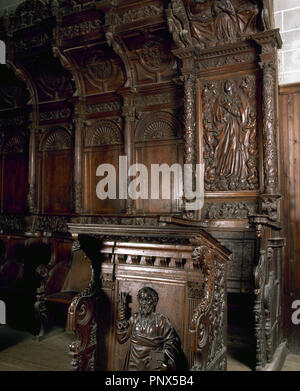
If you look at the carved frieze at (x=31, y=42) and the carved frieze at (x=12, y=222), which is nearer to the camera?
the carved frieze at (x=31, y=42)

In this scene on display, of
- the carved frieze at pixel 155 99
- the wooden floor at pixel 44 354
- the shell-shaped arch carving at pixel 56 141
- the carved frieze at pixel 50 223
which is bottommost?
the wooden floor at pixel 44 354

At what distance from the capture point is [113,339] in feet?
7.69

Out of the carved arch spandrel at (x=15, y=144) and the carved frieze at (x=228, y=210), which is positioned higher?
the carved arch spandrel at (x=15, y=144)

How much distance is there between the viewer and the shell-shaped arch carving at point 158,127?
183 inches

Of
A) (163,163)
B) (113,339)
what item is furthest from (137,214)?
(113,339)

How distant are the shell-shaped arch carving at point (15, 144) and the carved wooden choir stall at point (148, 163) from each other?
2 centimetres

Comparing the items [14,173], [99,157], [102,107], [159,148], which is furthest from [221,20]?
[14,173]

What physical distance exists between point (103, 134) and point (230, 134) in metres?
1.90

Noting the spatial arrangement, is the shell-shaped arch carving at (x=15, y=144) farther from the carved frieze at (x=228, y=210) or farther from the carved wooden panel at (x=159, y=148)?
the carved frieze at (x=228, y=210)

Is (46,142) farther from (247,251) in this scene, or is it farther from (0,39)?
(247,251)

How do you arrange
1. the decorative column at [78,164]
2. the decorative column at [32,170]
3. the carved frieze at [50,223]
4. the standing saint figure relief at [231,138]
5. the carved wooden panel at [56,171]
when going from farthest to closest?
the decorative column at [32,170]
the carved wooden panel at [56,171]
the carved frieze at [50,223]
the decorative column at [78,164]
the standing saint figure relief at [231,138]

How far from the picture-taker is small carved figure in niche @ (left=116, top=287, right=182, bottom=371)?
213 cm

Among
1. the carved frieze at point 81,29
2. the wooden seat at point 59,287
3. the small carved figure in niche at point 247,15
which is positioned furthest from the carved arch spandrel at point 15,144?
the small carved figure in niche at point 247,15

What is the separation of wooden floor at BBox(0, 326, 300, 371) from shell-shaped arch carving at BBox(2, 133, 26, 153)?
9.57ft
